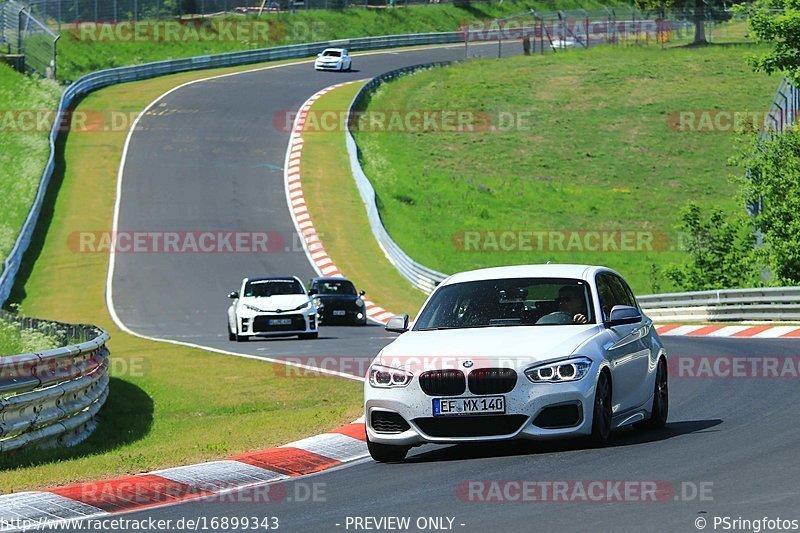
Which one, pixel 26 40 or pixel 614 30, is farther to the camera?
pixel 614 30

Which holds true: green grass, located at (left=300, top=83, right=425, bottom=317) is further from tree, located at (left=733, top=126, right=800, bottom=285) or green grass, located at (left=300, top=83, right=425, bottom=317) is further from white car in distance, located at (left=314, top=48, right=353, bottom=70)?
white car in distance, located at (left=314, top=48, right=353, bottom=70)

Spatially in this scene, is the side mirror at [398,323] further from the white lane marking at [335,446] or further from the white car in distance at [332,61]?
the white car in distance at [332,61]

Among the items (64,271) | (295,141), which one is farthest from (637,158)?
(64,271)

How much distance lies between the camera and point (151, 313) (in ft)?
120

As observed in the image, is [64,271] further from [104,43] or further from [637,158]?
[104,43]

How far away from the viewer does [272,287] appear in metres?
29.7

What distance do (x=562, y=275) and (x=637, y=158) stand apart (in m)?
53.3

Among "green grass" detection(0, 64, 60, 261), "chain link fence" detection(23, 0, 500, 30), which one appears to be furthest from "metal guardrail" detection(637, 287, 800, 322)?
"chain link fence" detection(23, 0, 500, 30)

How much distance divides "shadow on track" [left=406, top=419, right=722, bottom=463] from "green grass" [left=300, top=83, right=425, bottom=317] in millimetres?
25046

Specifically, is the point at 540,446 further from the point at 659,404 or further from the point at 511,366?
the point at 659,404

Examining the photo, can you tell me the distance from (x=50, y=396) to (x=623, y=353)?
217 inches

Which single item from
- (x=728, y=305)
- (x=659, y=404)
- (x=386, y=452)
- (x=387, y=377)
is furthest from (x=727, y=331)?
(x=387, y=377)

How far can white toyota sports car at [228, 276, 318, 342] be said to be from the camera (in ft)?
93.9

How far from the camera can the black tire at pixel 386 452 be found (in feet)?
36.3
